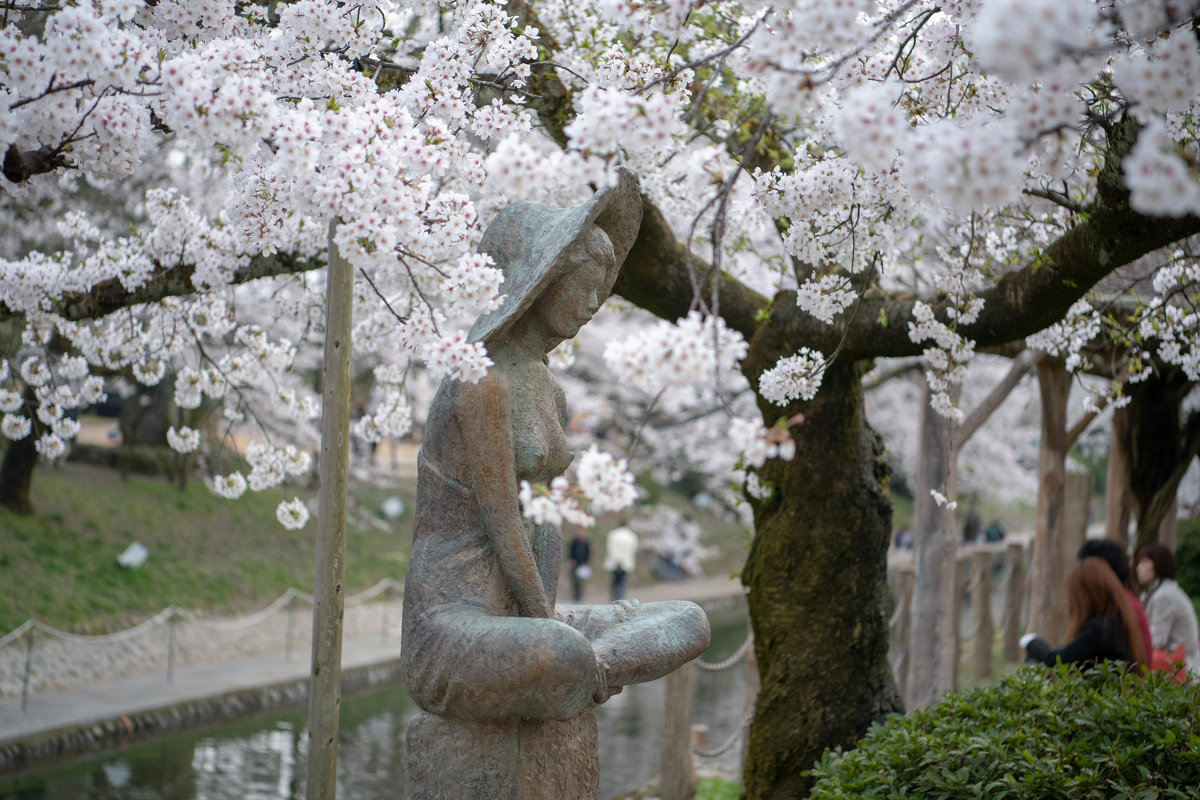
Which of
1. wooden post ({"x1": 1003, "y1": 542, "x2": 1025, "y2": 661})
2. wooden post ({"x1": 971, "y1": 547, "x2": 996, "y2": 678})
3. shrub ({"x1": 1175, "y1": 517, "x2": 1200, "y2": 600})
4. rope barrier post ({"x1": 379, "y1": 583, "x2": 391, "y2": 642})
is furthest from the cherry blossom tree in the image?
rope barrier post ({"x1": 379, "y1": 583, "x2": 391, "y2": 642})

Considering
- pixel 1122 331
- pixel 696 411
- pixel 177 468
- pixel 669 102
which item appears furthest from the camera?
pixel 696 411

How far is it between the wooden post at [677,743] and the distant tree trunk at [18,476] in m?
9.85

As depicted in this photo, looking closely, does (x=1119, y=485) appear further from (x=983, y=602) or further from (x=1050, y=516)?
(x=983, y=602)

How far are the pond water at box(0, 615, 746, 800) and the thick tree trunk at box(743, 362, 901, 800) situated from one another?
3036 millimetres

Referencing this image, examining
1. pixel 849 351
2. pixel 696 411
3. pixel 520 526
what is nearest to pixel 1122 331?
pixel 849 351

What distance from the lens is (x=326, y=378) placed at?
4.81m

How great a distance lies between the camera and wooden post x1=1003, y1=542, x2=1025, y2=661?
518 inches

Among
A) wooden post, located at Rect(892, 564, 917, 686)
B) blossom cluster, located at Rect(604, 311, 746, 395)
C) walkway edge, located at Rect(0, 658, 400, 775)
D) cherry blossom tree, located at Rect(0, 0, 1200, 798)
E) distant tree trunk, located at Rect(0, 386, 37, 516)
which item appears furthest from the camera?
distant tree trunk, located at Rect(0, 386, 37, 516)

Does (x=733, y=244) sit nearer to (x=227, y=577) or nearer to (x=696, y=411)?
(x=227, y=577)

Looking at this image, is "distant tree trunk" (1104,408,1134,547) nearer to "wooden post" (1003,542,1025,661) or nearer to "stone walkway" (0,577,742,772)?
"wooden post" (1003,542,1025,661)

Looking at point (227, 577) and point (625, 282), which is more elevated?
point (625, 282)

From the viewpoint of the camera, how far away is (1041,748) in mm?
3979

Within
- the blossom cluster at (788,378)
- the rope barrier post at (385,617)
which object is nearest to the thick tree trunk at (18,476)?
the rope barrier post at (385,617)

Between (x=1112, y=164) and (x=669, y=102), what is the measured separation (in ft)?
6.43
